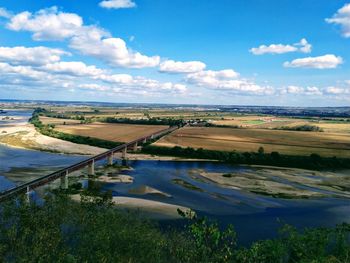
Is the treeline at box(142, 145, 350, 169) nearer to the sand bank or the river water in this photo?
the river water

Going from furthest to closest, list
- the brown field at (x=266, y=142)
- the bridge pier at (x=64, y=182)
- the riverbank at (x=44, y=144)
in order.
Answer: the brown field at (x=266, y=142), the riverbank at (x=44, y=144), the bridge pier at (x=64, y=182)

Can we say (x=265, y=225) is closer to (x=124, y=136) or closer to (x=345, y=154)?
(x=345, y=154)

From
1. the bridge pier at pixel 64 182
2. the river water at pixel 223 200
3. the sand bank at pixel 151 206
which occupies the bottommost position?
the river water at pixel 223 200

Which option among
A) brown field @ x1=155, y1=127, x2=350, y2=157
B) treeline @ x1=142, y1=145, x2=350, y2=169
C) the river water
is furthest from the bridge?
brown field @ x1=155, y1=127, x2=350, y2=157

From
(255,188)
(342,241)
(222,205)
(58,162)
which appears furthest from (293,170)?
(342,241)

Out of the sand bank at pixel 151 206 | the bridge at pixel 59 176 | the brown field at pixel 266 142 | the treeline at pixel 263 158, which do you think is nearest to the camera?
the bridge at pixel 59 176

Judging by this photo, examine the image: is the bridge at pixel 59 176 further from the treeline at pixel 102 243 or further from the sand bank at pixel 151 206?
the treeline at pixel 102 243

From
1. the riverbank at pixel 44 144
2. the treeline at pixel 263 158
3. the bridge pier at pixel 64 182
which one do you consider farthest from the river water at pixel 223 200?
the riverbank at pixel 44 144

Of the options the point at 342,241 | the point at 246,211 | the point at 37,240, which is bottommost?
the point at 246,211
